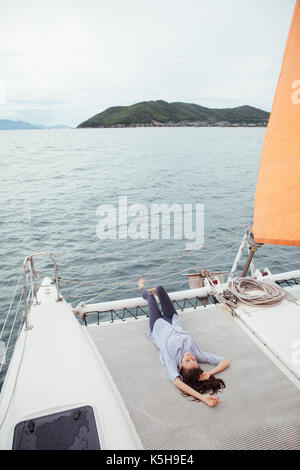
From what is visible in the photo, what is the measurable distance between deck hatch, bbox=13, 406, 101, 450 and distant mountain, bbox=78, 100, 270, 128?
12894 centimetres

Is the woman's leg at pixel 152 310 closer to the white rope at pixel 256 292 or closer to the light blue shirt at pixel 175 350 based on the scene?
the light blue shirt at pixel 175 350

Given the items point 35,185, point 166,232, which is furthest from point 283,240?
point 35,185

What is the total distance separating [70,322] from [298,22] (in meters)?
3.73

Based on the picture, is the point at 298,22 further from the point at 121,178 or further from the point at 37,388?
the point at 121,178

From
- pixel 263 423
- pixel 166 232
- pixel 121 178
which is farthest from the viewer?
pixel 121 178

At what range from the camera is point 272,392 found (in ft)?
10.2

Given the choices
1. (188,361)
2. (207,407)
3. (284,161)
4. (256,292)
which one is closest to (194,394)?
(207,407)

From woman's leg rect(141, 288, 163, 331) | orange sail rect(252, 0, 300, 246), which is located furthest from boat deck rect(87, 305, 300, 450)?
orange sail rect(252, 0, 300, 246)

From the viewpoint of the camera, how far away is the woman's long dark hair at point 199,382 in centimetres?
310

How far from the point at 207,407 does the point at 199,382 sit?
0.27m

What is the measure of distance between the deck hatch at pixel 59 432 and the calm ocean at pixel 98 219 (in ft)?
6.54

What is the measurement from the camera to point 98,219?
1470 cm
